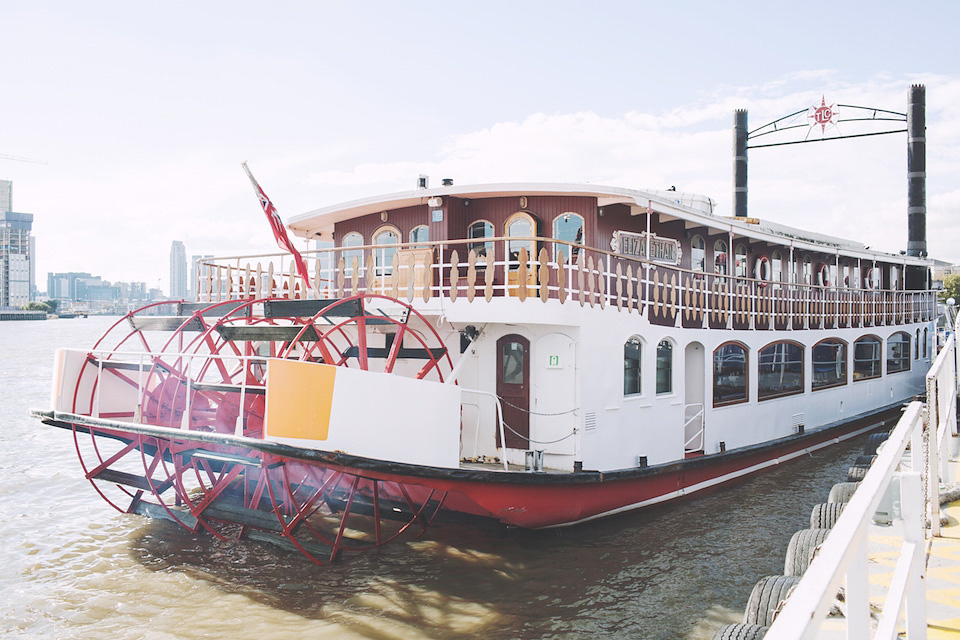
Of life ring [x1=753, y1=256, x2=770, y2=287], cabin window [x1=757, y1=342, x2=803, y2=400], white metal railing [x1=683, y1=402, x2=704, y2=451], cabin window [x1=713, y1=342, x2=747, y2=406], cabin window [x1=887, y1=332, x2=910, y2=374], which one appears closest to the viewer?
white metal railing [x1=683, y1=402, x2=704, y2=451]

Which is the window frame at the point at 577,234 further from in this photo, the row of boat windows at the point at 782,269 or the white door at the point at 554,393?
the row of boat windows at the point at 782,269

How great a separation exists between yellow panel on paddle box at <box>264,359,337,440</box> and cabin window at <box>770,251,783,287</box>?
1189 cm

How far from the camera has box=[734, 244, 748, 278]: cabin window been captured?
14703 mm

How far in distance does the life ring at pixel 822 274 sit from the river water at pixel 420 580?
801 cm

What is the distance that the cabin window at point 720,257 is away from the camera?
13.9m

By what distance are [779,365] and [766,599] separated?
9.22 m

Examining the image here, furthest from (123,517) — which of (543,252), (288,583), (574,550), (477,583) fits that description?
(543,252)

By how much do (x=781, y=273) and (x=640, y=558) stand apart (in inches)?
391

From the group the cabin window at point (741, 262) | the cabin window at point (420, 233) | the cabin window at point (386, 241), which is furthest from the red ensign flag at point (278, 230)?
the cabin window at point (741, 262)

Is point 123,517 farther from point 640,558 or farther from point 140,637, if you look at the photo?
point 640,558

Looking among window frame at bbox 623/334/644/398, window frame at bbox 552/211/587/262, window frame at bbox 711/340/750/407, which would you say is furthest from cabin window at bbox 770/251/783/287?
window frame at bbox 552/211/587/262

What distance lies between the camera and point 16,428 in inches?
787

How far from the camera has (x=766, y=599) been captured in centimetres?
537

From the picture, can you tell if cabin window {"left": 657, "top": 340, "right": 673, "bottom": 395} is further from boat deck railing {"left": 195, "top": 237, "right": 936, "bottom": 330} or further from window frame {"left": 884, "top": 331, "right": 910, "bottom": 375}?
window frame {"left": 884, "top": 331, "right": 910, "bottom": 375}
